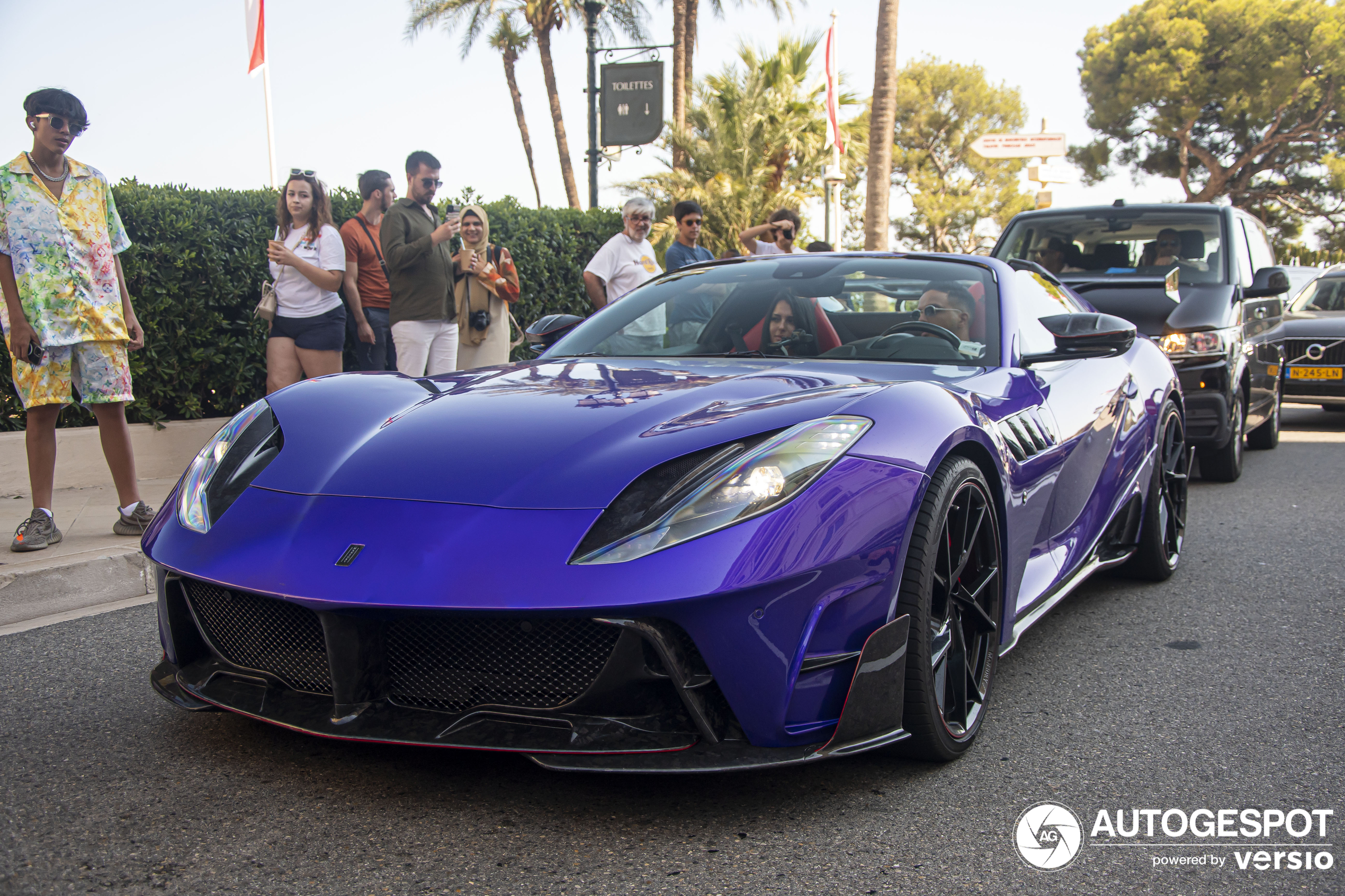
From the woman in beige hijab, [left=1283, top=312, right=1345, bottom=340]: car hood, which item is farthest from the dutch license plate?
the woman in beige hijab

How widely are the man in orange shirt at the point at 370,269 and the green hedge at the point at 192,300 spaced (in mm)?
950

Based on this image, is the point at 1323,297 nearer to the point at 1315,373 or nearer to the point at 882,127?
the point at 1315,373

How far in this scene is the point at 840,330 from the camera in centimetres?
356

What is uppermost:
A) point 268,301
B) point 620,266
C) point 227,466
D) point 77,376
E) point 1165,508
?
point 620,266

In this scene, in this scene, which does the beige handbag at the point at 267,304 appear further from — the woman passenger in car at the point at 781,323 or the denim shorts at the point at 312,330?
the woman passenger in car at the point at 781,323

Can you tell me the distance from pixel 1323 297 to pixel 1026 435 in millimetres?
9818

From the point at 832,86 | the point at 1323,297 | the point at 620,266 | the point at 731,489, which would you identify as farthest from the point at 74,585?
the point at 832,86

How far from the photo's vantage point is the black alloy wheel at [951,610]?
2385 mm

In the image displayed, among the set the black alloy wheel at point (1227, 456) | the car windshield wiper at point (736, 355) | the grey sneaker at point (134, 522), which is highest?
the car windshield wiper at point (736, 355)

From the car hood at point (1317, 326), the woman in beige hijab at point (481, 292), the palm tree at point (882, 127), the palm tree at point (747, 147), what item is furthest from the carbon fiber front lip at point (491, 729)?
the palm tree at point (747, 147)

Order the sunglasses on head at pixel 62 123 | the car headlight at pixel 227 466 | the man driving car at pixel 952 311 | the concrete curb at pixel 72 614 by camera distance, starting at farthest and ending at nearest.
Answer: the sunglasses on head at pixel 62 123
the concrete curb at pixel 72 614
the man driving car at pixel 952 311
the car headlight at pixel 227 466

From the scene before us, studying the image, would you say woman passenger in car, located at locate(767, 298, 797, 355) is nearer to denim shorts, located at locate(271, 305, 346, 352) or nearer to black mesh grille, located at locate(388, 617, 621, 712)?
black mesh grille, located at locate(388, 617, 621, 712)

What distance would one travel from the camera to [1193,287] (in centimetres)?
733

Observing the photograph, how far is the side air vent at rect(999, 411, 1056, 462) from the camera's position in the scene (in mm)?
2961
